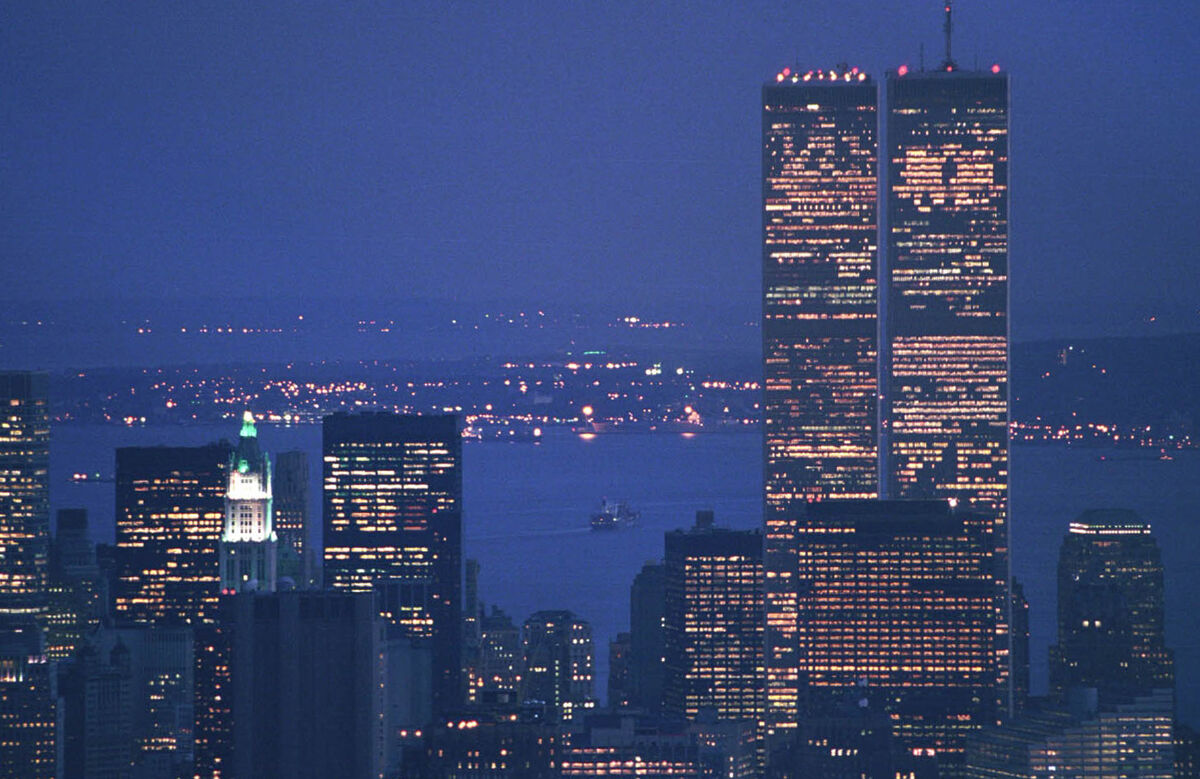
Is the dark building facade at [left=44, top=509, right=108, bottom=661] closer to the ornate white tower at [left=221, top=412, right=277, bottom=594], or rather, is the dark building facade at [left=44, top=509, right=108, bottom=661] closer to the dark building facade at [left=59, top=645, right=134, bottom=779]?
the dark building facade at [left=59, top=645, right=134, bottom=779]

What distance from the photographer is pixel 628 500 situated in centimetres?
6950

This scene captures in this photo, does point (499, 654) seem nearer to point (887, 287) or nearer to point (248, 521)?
point (248, 521)

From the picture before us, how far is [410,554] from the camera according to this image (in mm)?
57875

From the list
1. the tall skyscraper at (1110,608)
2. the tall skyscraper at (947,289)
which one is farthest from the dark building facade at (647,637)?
the tall skyscraper at (1110,608)

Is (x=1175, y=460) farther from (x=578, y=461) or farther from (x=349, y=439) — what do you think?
(x=578, y=461)

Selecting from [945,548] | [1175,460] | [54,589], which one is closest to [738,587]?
[945,548]

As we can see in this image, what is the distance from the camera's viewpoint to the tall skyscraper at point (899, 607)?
5122cm

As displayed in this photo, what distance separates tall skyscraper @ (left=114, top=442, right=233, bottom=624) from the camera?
52.1 metres

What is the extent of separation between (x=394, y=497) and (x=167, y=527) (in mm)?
5389

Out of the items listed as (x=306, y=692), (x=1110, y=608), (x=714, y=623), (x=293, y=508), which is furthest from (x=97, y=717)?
(x=1110, y=608)

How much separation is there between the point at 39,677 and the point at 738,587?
14596mm

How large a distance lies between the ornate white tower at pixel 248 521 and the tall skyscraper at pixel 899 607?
30.2 ft

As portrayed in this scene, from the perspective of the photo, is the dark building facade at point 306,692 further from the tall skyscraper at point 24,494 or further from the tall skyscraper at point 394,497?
the tall skyscraper at point 394,497

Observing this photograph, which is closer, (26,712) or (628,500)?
(26,712)
